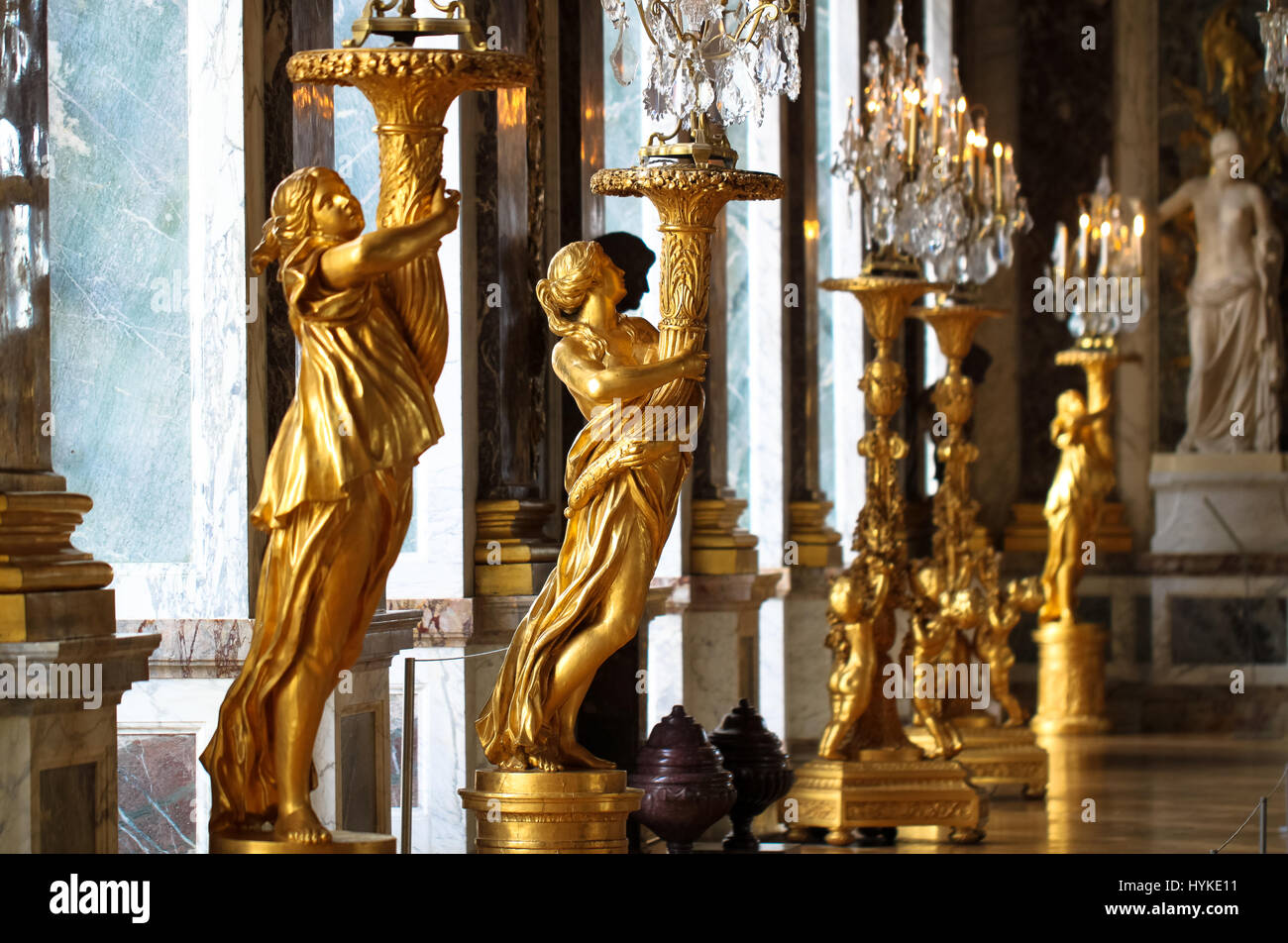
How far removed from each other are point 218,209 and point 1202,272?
38.8ft

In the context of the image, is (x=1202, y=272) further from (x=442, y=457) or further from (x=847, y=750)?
(x=442, y=457)

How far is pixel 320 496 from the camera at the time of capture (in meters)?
4.95

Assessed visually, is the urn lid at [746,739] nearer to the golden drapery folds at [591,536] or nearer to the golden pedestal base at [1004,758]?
the golden drapery folds at [591,536]

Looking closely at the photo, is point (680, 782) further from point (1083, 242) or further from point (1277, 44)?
point (1083, 242)

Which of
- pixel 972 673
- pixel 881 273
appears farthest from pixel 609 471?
pixel 972 673

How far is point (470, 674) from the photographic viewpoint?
8.09 m

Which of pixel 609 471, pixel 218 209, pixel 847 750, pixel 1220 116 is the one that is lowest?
pixel 847 750

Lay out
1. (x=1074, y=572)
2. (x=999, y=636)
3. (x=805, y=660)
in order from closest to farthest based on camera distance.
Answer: (x=999, y=636) → (x=805, y=660) → (x=1074, y=572)

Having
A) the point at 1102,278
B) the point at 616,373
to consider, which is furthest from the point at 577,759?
the point at 1102,278

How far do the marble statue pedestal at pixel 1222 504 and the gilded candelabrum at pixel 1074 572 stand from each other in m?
1.43

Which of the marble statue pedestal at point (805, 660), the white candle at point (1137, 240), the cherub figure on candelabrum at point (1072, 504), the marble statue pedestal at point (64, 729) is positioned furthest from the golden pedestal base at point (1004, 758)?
the marble statue pedestal at point (64, 729)

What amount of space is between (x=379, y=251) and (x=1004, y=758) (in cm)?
756

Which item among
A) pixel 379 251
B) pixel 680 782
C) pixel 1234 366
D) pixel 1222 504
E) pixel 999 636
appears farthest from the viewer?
pixel 1234 366

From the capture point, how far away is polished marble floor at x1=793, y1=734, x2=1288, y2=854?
980cm
